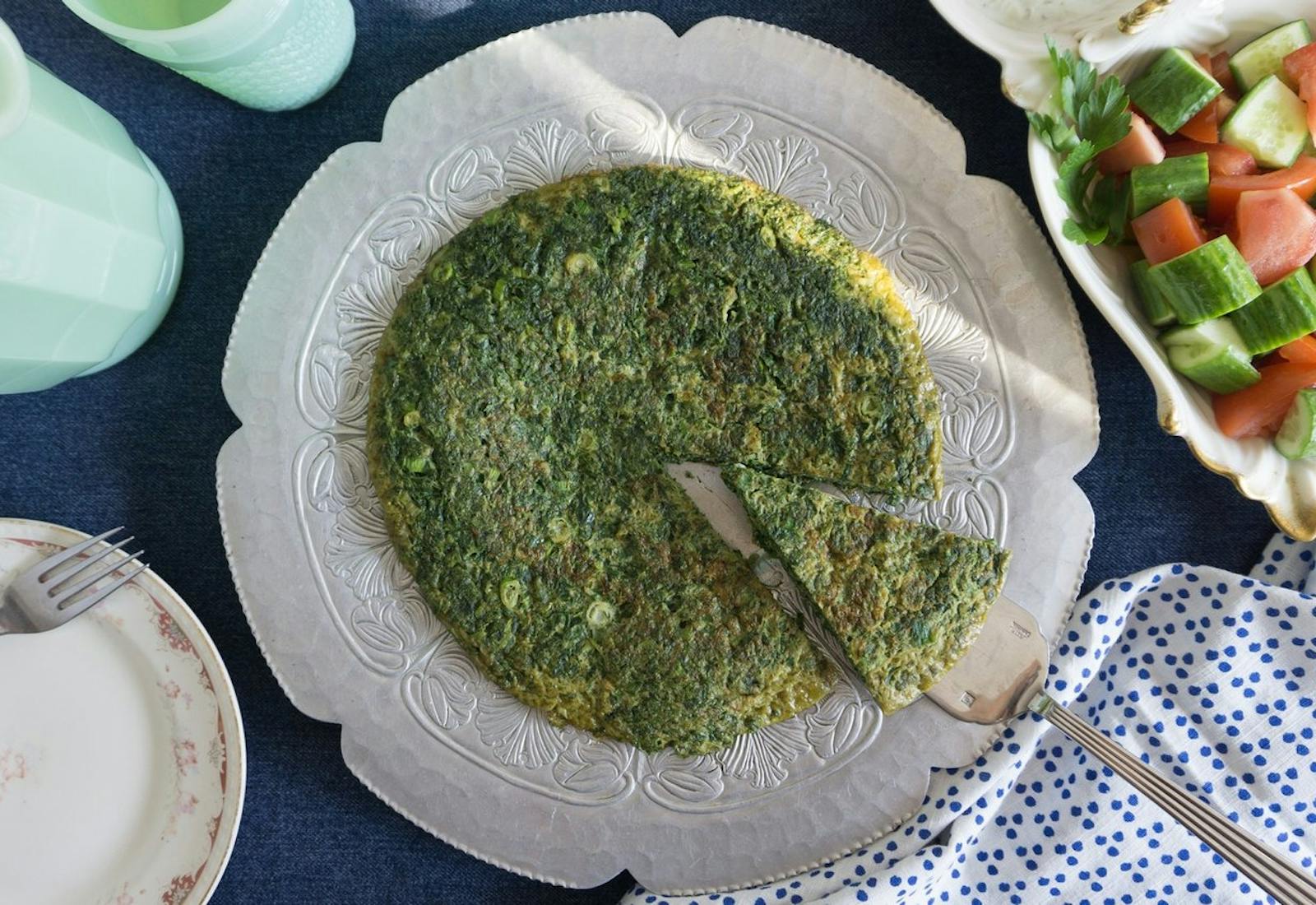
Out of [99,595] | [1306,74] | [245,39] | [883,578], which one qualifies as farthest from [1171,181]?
[99,595]

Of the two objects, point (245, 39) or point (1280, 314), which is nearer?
point (245, 39)

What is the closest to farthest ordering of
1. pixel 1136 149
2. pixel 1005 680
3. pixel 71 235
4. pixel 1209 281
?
pixel 71 235
pixel 1209 281
pixel 1136 149
pixel 1005 680

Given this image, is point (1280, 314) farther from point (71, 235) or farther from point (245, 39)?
point (71, 235)

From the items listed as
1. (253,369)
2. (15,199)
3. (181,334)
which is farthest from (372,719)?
(15,199)

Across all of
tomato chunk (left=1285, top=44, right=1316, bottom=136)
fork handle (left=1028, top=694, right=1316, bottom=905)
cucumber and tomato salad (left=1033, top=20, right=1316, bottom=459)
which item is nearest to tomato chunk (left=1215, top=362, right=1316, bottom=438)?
cucumber and tomato salad (left=1033, top=20, right=1316, bottom=459)

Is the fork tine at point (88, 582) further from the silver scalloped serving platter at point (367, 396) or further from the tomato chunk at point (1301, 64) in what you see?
the tomato chunk at point (1301, 64)

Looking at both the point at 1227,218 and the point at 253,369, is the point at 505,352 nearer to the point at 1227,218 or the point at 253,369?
the point at 253,369

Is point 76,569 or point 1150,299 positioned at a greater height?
point 1150,299

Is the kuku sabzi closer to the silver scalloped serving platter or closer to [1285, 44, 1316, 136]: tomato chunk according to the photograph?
the silver scalloped serving platter
